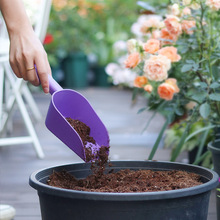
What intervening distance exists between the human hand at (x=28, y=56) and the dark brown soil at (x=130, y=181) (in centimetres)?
29

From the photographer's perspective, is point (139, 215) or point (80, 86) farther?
point (80, 86)

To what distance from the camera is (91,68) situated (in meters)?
9.15

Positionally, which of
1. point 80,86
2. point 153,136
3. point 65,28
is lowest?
point 80,86

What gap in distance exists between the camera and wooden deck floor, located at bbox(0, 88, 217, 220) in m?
2.00

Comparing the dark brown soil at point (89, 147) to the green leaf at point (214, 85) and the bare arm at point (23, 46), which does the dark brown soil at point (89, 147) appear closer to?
the bare arm at point (23, 46)

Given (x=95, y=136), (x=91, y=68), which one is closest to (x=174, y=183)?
(x=95, y=136)

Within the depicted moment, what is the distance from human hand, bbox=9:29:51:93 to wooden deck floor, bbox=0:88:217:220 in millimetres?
747

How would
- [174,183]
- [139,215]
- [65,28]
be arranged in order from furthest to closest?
[65,28] → [174,183] → [139,215]

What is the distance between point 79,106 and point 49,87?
11 cm

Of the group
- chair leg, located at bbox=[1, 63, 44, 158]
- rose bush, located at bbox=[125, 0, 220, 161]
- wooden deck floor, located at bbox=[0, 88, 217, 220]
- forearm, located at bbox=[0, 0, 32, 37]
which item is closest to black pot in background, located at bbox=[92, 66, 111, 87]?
wooden deck floor, located at bbox=[0, 88, 217, 220]

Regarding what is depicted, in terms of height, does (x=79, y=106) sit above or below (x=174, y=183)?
above

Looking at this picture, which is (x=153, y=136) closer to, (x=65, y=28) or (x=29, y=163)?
(x=29, y=163)

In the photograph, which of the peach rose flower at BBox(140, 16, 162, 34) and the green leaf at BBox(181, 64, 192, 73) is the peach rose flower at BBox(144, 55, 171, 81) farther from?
the peach rose flower at BBox(140, 16, 162, 34)

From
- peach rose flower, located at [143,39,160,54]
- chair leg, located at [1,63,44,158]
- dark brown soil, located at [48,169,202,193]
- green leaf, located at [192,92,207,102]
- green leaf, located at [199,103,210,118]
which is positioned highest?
peach rose flower, located at [143,39,160,54]
